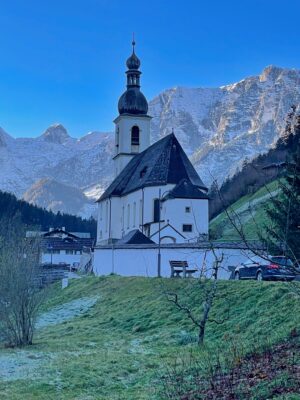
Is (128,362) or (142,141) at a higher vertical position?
(142,141)

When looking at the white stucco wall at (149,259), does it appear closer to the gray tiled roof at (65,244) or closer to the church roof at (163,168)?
the church roof at (163,168)

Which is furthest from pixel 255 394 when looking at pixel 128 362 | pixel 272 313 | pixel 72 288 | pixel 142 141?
pixel 142 141

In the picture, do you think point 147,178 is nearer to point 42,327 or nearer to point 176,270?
point 176,270

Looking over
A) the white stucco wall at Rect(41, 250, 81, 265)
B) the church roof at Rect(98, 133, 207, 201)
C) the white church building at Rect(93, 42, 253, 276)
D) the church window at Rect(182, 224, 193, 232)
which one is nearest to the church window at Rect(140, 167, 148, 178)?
the church roof at Rect(98, 133, 207, 201)

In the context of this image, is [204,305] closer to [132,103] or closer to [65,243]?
[132,103]

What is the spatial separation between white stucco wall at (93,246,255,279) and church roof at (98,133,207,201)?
8936 mm

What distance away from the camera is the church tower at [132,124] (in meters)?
65.6

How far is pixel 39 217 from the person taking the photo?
12506 centimetres

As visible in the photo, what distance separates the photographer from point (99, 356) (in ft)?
52.5

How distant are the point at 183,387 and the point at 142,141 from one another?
56.4 metres

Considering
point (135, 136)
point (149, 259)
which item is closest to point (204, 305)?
point (149, 259)

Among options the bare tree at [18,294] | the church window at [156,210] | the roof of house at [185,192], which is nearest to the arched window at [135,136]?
the church window at [156,210]

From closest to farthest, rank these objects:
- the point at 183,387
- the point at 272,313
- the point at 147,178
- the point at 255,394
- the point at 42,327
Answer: the point at 255,394, the point at 183,387, the point at 272,313, the point at 42,327, the point at 147,178

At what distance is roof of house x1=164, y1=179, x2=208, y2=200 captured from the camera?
1828 inches
